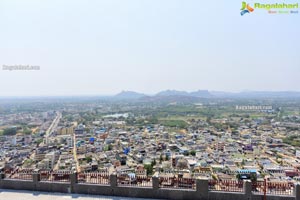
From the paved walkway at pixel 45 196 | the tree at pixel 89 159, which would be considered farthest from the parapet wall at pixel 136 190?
the tree at pixel 89 159

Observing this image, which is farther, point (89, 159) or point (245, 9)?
point (89, 159)

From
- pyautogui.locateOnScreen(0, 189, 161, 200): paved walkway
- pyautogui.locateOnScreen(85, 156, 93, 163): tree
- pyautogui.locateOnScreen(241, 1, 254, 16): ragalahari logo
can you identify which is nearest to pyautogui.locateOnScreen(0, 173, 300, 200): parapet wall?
pyautogui.locateOnScreen(0, 189, 161, 200): paved walkway

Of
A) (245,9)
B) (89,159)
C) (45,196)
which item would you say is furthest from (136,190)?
Answer: (89,159)

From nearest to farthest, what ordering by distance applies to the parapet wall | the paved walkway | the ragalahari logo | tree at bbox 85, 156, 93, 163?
the parapet wall
the paved walkway
the ragalahari logo
tree at bbox 85, 156, 93, 163

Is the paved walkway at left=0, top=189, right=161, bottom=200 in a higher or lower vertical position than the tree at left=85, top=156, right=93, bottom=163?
higher

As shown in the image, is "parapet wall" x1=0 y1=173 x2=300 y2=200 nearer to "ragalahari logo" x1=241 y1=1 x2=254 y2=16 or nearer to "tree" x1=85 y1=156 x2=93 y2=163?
"ragalahari logo" x1=241 y1=1 x2=254 y2=16

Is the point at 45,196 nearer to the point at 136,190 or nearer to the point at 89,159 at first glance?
the point at 136,190

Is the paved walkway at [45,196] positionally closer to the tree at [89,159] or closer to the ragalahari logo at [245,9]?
the ragalahari logo at [245,9]

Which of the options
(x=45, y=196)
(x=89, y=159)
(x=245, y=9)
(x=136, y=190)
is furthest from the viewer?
(x=89, y=159)

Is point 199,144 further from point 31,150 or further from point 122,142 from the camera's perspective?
point 31,150

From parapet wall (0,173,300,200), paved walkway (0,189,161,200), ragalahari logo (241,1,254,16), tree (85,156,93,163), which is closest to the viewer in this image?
parapet wall (0,173,300,200)

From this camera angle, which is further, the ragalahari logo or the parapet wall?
the ragalahari logo

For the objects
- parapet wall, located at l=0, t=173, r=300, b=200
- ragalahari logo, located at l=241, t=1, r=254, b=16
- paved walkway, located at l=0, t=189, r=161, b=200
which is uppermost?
ragalahari logo, located at l=241, t=1, r=254, b=16
